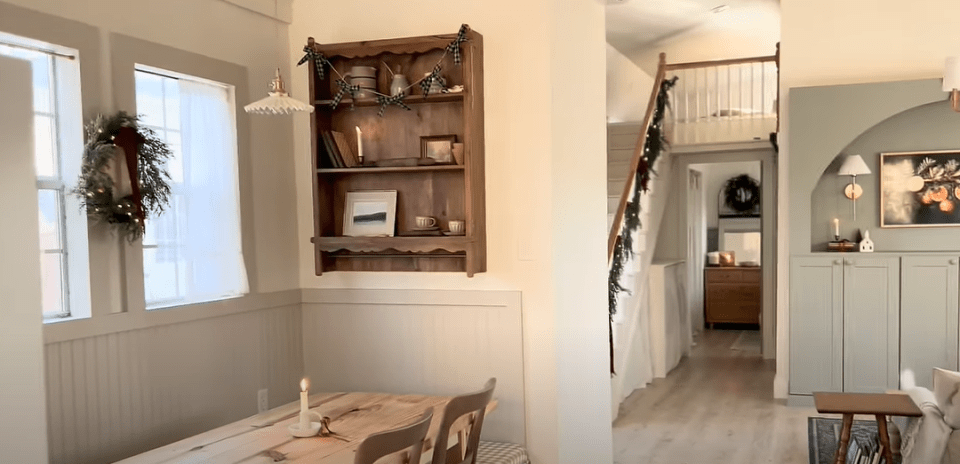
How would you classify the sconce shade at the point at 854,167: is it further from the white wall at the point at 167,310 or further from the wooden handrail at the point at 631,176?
the white wall at the point at 167,310

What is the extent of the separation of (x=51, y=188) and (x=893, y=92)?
19.4ft

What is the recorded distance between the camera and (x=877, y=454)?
4246 millimetres

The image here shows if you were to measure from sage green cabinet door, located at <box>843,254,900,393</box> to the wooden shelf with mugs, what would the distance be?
3.80 metres

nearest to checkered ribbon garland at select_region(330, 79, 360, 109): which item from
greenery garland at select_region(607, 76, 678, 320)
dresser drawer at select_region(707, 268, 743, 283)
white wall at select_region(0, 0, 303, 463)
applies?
white wall at select_region(0, 0, 303, 463)

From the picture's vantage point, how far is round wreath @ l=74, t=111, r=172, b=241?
3264 mm

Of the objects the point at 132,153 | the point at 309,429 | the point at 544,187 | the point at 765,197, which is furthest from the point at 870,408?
the point at 765,197

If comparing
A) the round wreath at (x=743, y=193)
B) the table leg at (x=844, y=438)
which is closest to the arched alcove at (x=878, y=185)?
the table leg at (x=844, y=438)

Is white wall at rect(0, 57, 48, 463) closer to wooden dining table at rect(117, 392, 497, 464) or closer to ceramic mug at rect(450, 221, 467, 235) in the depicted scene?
wooden dining table at rect(117, 392, 497, 464)

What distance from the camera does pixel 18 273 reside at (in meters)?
2.51

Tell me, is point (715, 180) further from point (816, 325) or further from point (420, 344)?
point (420, 344)

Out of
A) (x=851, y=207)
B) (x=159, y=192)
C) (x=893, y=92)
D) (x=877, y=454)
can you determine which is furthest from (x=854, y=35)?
(x=159, y=192)

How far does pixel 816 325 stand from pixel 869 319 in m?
0.41

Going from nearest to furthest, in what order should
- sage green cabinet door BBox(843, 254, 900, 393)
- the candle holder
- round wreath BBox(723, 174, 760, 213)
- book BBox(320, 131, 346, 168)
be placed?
the candle holder
book BBox(320, 131, 346, 168)
sage green cabinet door BBox(843, 254, 900, 393)
round wreath BBox(723, 174, 760, 213)

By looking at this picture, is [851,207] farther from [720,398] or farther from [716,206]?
[716,206]
